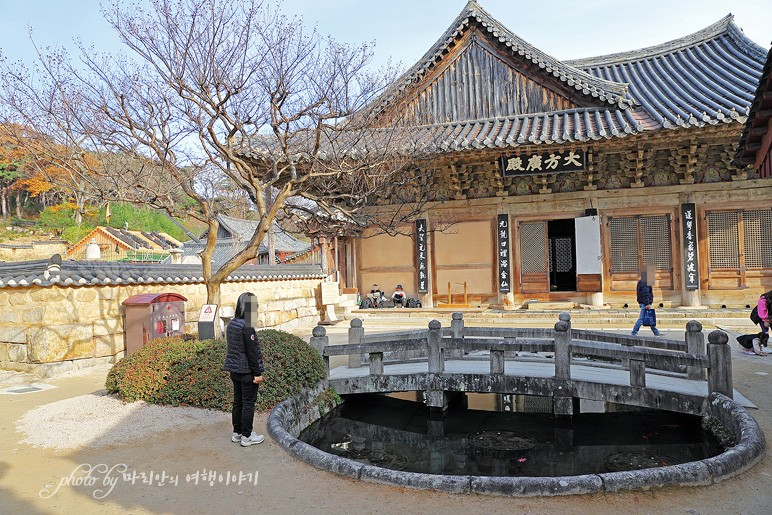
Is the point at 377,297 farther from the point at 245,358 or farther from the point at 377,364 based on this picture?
the point at 245,358

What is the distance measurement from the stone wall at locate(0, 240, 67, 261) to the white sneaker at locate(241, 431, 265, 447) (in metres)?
32.3

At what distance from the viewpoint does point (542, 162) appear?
15.1m

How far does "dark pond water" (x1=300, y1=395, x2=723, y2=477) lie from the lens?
6.40 metres

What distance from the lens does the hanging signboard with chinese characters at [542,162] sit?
1475 cm

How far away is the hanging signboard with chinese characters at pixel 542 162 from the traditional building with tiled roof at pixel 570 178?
3cm

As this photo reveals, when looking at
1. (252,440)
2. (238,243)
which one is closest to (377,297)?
(252,440)

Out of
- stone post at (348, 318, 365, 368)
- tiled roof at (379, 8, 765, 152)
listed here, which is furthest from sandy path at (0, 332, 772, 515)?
tiled roof at (379, 8, 765, 152)

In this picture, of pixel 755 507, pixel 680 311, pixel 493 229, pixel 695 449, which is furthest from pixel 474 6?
pixel 755 507

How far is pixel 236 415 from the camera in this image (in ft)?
18.8

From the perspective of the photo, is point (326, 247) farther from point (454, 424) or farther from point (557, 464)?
point (557, 464)

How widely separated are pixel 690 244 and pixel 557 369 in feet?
31.6

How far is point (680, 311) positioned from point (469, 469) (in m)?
11.0

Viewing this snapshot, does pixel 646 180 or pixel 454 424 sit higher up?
pixel 646 180

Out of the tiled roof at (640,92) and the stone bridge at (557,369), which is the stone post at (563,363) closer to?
the stone bridge at (557,369)
